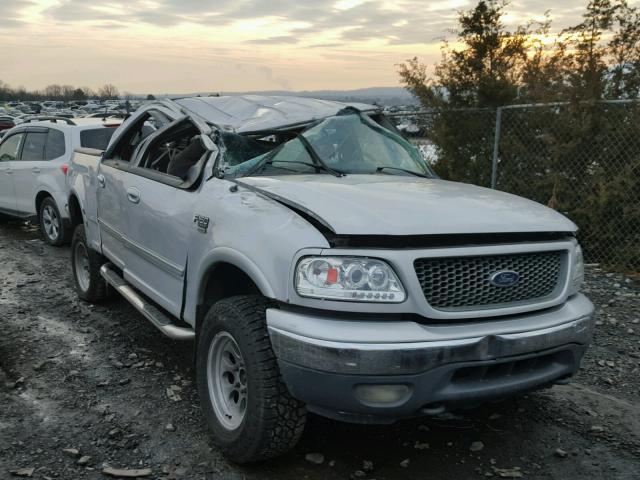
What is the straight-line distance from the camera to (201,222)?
335 centimetres

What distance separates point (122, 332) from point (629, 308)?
182 inches

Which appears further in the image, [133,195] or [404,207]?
[133,195]

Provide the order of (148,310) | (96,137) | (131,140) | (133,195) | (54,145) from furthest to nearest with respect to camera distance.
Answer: (54,145)
(96,137)
(131,140)
(133,195)
(148,310)

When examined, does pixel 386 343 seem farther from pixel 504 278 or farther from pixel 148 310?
pixel 148 310

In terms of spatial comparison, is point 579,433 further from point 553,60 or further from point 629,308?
point 553,60

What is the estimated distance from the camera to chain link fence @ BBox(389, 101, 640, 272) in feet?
23.2

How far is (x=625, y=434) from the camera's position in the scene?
3521 mm

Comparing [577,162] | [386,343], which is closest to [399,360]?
[386,343]

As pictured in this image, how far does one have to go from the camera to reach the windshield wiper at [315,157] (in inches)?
147

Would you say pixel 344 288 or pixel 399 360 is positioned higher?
pixel 344 288

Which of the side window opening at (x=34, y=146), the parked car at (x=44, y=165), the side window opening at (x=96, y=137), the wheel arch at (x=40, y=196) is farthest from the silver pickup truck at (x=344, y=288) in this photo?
the side window opening at (x=34, y=146)

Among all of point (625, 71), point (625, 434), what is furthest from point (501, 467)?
point (625, 71)

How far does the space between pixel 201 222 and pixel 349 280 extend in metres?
1.13

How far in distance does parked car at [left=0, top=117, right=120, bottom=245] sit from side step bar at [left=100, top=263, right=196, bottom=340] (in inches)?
155
